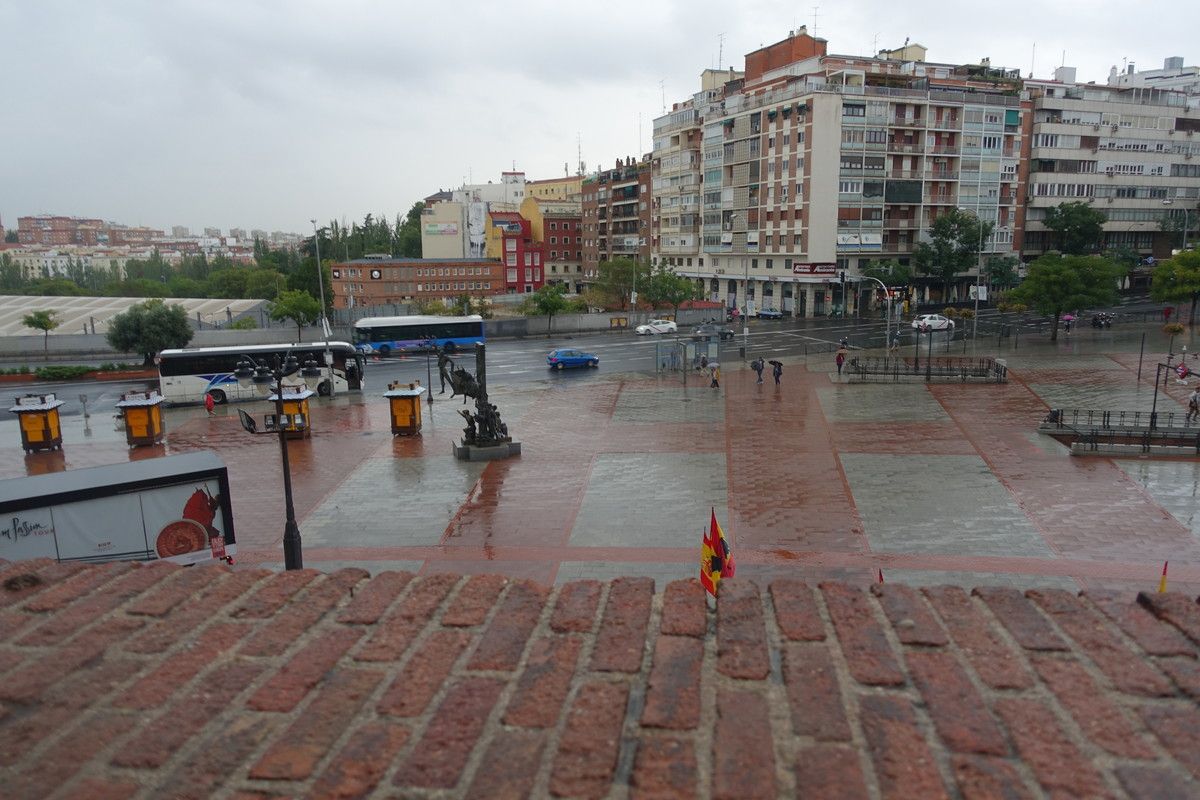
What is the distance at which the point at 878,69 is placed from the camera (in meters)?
60.4

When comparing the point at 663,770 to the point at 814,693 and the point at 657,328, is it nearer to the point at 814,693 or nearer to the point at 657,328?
the point at 814,693

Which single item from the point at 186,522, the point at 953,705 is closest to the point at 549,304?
the point at 186,522

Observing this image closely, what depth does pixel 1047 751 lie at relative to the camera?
240cm

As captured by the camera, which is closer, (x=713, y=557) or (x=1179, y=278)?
(x=713, y=557)

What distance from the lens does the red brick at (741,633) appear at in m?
2.89

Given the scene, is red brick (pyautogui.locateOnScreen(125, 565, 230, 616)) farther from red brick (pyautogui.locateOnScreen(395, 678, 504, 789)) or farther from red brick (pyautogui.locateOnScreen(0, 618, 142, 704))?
red brick (pyautogui.locateOnScreen(395, 678, 504, 789))

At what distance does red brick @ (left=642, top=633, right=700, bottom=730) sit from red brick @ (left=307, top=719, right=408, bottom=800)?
801mm

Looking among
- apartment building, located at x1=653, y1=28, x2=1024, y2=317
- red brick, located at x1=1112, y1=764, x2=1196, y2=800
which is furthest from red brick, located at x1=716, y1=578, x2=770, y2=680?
apartment building, located at x1=653, y1=28, x2=1024, y2=317

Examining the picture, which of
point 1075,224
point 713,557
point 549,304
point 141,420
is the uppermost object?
point 1075,224

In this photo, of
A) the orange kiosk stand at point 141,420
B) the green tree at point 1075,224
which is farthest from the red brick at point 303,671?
the green tree at point 1075,224

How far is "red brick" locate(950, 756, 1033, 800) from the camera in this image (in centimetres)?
222

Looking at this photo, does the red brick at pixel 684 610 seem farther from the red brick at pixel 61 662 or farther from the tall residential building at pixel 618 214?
the tall residential building at pixel 618 214

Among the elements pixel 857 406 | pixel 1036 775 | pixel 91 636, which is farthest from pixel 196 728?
pixel 857 406

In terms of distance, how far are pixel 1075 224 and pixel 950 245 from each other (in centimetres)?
1250
